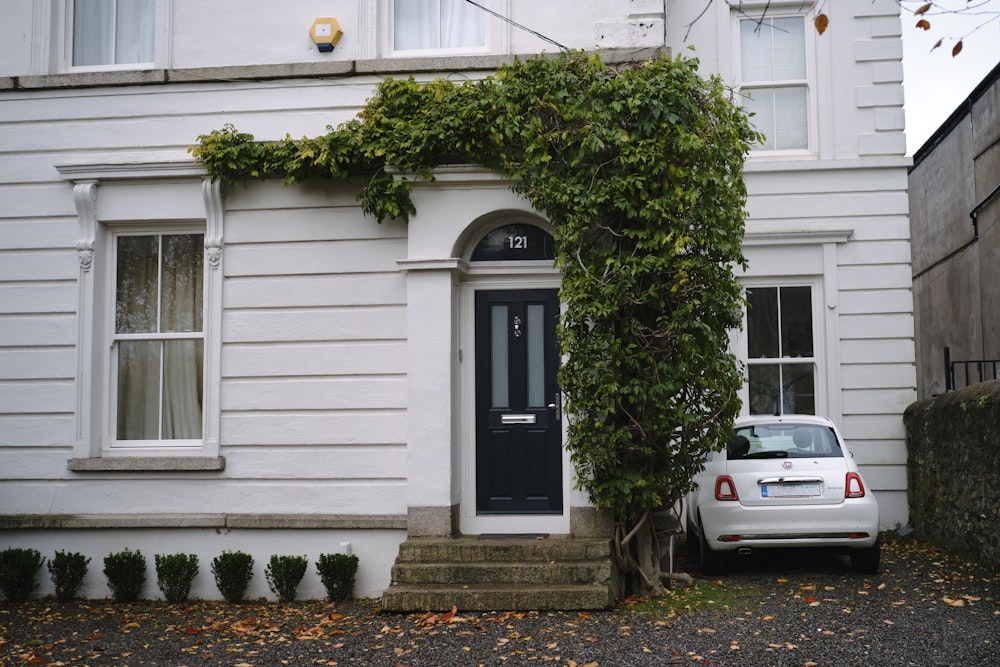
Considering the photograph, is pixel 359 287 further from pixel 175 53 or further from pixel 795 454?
pixel 795 454

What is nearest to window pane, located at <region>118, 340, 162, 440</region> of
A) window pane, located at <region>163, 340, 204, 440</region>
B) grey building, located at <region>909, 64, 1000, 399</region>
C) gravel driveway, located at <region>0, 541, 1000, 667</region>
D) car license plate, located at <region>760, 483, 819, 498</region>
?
window pane, located at <region>163, 340, 204, 440</region>

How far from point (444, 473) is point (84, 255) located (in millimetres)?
4396

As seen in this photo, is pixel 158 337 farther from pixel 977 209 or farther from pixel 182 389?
pixel 977 209

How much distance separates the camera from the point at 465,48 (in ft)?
33.4

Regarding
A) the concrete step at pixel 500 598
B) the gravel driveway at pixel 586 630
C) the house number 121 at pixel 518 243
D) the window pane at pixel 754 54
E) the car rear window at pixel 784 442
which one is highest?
the window pane at pixel 754 54

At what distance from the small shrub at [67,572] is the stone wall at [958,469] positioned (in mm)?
8924

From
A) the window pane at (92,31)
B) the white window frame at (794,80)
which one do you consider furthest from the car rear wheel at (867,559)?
the window pane at (92,31)

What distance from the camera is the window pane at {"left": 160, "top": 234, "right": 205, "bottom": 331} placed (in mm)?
10281

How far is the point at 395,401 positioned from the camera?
9594 mm

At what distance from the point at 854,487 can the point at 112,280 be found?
7802mm

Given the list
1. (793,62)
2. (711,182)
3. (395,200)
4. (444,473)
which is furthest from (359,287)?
(793,62)

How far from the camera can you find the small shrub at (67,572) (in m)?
9.69

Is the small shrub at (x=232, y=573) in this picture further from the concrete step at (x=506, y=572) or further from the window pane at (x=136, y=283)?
the window pane at (x=136, y=283)

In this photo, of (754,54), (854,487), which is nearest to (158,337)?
(854,487)
